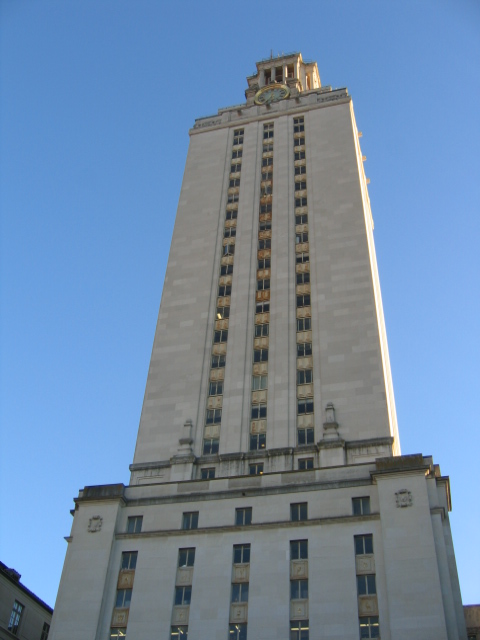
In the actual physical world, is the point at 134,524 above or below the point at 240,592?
above

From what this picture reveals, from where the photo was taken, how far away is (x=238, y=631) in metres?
44.9

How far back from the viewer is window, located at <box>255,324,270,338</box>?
210ft

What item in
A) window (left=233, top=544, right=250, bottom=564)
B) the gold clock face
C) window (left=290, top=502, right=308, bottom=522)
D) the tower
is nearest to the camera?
the tower

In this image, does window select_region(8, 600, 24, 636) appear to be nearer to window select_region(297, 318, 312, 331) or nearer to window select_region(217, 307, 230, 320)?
window select_region(217, 307, 230, 320)

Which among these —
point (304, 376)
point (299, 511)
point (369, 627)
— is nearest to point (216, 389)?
point (304, 376)

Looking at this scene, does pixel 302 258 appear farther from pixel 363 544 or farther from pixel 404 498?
pixel 363 544

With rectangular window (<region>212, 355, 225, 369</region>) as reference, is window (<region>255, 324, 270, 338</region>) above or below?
above

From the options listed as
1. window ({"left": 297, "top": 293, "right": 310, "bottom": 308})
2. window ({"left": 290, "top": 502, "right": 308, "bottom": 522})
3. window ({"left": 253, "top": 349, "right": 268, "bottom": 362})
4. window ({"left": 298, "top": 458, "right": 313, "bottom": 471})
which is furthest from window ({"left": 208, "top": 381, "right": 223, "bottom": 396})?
window ({"left": 290, "top": 502, "right": 308, "bottom": 522})

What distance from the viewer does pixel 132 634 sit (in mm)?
46125

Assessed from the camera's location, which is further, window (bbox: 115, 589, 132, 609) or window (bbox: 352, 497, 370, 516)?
window (bbox: 352, 497, 370, 516)

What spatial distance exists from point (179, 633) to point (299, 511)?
440 inches

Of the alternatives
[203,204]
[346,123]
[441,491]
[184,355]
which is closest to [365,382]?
[441,491]

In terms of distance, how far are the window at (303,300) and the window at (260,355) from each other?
5737mm

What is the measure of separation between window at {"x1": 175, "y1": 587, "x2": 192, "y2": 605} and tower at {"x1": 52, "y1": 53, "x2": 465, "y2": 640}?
0.29 ft
